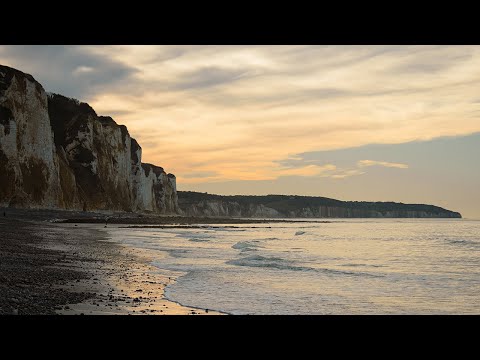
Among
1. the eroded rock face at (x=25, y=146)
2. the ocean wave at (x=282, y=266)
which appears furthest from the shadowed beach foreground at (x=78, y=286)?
the eroded rock face at (x=25, y=146)

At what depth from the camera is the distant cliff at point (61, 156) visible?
56688mm

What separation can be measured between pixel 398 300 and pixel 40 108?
205 ft

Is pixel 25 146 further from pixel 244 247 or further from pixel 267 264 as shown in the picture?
pixel 267 264

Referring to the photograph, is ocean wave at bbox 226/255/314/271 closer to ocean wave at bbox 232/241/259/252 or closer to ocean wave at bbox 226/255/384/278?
ocean wave at bbox 226/255/384/278

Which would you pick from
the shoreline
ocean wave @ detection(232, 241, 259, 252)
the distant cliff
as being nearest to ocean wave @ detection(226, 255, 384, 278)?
the shoreline

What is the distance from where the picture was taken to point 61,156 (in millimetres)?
78250

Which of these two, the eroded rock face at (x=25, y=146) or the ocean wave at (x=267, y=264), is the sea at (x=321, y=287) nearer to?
the ocean wave at (x=267, y=264)

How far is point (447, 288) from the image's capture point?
1346 centimetres

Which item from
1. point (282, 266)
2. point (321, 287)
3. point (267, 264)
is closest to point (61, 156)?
point (267, 264)

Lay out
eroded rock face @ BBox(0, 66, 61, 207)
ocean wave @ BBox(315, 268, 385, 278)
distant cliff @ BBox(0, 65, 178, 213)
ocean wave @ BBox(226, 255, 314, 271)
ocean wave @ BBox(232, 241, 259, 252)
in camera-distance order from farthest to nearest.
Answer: distant cliff @ BBox(0, 65, 178, 213) → eroded rock face @ BBox(0, 66, 61, 207) → ocean wave @ BBox(232, 241, 259, 252) → ocean wave @ BBox(226, 255, 314, 271) → ocean wave @ BBox(315, 268, 385, 278)

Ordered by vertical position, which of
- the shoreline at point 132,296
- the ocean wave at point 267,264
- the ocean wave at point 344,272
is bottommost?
the ocean wave at point 267,264

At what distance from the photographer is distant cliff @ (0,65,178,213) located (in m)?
56.7

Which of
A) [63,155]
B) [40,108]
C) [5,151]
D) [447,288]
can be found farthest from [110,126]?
[447,288]
